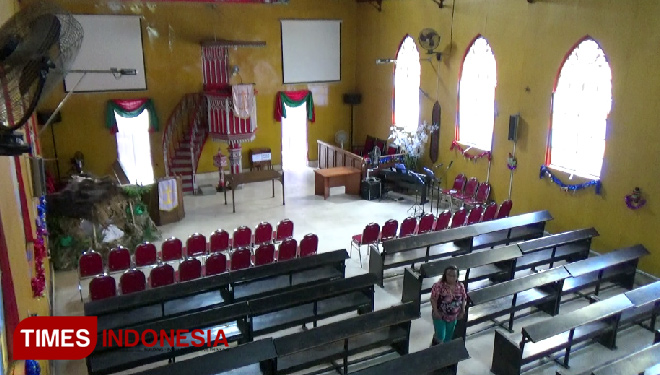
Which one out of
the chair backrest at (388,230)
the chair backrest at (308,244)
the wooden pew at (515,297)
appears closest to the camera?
the wooden pew at (515,297)

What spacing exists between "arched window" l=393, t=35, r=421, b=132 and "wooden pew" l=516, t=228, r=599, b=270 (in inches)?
266

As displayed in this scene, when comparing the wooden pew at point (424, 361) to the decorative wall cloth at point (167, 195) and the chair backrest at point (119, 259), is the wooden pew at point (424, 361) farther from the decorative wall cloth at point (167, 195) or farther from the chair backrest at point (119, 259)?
the decorative wall cloth at point (167, 195)

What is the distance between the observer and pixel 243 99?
46.7 feet

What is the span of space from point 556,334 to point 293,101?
12.6 metres

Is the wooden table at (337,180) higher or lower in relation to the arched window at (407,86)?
lower

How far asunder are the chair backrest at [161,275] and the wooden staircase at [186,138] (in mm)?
7535

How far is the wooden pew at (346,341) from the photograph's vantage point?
19.0ft

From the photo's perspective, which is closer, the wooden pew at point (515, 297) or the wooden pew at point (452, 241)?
the wooden pew at point (515, 297)

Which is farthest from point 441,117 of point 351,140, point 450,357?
point 450,357

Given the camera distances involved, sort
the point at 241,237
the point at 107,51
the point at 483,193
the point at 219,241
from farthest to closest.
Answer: the point at 107,51, the point at 483,193, the point at 241,237, the point at 219,241

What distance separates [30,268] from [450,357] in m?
4.89

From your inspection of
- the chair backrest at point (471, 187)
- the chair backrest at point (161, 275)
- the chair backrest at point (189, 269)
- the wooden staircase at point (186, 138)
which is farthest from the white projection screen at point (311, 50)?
the chair backrest at point (161, 275)

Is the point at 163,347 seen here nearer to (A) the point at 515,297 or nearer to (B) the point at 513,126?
(A) the point at 515,297

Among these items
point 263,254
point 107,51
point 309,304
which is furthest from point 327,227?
point 107,51
